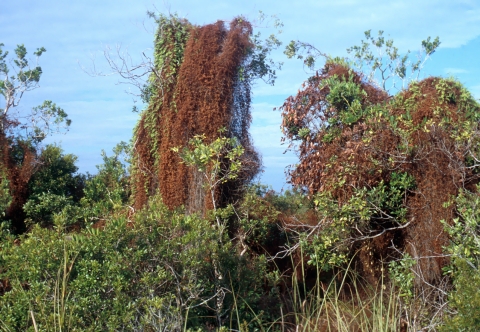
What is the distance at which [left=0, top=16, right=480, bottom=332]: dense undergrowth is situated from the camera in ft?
18.0

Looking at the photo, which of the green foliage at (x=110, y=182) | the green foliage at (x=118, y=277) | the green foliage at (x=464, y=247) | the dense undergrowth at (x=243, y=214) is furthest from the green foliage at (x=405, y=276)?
the green foliage at (x=110, y=182)

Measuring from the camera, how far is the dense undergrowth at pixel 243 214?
18.0 ft

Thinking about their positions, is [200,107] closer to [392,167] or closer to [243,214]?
[243,214]

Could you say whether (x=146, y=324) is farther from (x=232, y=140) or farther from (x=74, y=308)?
(x=232, y=140)

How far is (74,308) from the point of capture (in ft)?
17.1

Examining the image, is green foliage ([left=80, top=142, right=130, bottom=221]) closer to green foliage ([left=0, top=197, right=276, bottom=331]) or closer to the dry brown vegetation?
the dry brown vegetation

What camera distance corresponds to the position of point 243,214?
8836 millimetres

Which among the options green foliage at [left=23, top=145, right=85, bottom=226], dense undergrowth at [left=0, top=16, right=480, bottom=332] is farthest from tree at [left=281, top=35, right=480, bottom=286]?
green foliage at [left=23, top=145, right=85, bottom=226]

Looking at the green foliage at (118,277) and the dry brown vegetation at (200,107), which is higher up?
the dry brown vegetation at (200,107)

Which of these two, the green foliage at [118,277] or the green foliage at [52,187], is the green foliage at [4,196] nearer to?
the green foliage at [52,187]

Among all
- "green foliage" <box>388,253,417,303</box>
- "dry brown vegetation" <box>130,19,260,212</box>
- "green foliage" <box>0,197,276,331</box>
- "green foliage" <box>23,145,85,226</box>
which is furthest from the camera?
"green foliage" <box>23,145,85,226</box>

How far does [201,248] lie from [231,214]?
8.21ft

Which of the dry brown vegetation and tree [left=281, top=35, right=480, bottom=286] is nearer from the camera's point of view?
tree [left=281, top=35, right=480, bottom=286]

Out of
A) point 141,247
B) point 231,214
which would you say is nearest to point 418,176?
point 231,214
